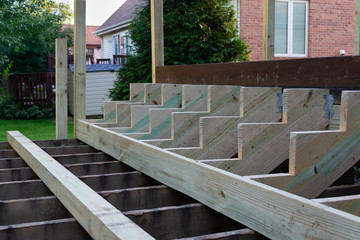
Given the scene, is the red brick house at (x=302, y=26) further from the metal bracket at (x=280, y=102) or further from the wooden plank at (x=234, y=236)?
the wooden plank at (x=234, y=236)

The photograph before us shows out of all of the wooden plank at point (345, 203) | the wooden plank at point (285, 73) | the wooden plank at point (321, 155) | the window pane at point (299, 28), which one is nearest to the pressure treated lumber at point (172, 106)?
the wooden plank at point (285, 73)

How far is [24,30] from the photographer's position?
44.9 ft

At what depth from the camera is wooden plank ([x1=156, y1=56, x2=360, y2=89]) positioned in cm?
279

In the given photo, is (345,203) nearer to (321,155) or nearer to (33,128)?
(321,155)

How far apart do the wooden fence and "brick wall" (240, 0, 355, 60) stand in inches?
301

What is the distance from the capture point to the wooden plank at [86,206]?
1.80 meters

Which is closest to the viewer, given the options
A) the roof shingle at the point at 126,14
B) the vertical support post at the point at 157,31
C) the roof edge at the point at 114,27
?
the vertical support post at the point at 157,31

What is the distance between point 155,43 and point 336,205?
397 cm

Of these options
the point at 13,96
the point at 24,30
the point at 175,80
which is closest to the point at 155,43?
the point at 175,80

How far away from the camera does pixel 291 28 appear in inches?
542

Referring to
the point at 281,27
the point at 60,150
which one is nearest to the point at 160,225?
the point at 60,150

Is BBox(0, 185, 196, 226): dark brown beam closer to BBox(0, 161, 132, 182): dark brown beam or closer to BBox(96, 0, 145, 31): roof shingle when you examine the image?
BBox(0, 161, 132, 182): dark brown beam

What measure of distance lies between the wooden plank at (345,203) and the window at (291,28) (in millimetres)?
12081

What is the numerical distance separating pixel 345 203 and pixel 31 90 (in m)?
15.9
